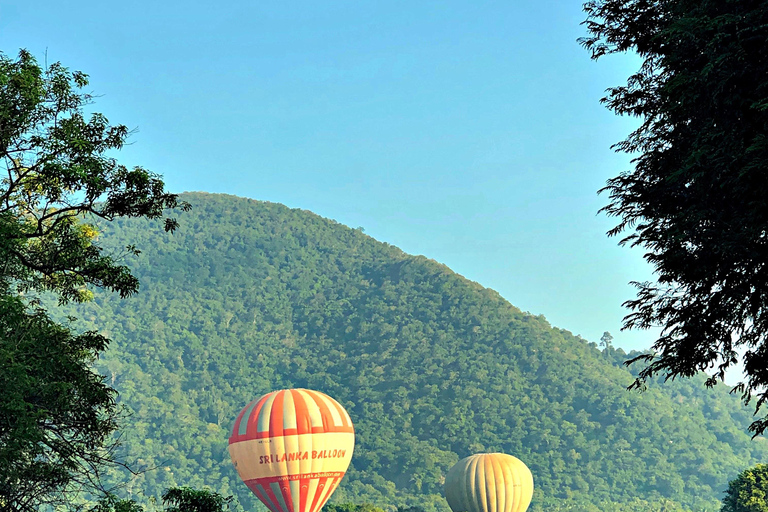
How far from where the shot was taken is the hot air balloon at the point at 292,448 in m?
53.7

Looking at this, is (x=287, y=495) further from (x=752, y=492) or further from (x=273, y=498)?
(x=752, y=492)

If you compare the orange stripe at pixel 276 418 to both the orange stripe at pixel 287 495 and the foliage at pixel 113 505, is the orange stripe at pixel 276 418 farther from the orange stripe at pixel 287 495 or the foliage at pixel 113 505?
the foliage at pixel 113 505

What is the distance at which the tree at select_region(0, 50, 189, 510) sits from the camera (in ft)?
44.3

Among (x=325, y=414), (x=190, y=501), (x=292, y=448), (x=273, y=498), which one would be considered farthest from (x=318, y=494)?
(x=190, y=501)

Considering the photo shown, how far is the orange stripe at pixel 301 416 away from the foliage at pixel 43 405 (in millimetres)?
38249

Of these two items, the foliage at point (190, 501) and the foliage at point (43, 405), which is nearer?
the foliage at point (43, 405)

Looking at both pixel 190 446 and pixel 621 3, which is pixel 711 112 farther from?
pixel 190 446

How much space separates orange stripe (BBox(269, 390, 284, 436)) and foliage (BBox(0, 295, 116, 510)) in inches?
1515

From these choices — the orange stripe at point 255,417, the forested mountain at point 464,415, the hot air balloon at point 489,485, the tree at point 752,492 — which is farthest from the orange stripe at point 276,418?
the forested mountain at point 464,415

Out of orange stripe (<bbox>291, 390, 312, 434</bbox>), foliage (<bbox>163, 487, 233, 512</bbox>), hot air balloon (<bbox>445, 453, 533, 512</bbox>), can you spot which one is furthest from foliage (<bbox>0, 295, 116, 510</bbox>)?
hot air balloon (<bbox>445, 453, 533, 512</bbox>)

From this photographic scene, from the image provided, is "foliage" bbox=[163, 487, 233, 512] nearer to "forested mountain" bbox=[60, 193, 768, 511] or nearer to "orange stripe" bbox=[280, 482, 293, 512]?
"orange stripe" bbox=[280, 482, 293, 512]

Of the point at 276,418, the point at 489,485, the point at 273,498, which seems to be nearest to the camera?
the point at 276,418

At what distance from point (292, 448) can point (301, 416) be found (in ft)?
6.44

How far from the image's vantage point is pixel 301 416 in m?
54.4
